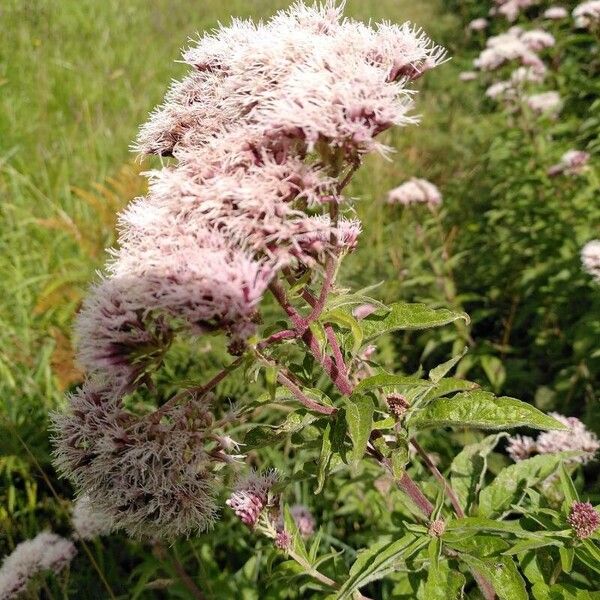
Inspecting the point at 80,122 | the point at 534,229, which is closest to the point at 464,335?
the point at 534,229

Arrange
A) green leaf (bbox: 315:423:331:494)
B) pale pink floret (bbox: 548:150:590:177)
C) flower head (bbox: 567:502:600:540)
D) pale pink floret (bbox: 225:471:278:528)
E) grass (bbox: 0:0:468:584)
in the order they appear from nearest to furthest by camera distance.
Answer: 1. green leaf (bbox: 315:423:331:494)
2. flower head (bbox: 567:502:600:540)
3. pale pink floret (bbox: 225:471:278:528)
4. grass (bbox: 0:0:468:584)
5. pale pink floret (bbox: 548:150:590:177)

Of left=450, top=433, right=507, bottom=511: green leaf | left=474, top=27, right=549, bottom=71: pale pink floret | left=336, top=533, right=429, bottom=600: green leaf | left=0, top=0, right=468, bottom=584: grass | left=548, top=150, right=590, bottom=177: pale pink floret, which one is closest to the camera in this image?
left=336, top=533, right=429, bottom=600: green leaf

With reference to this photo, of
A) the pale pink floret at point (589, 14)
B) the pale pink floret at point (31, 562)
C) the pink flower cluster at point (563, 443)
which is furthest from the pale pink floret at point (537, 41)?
the pale pink floret at point (31, 562)

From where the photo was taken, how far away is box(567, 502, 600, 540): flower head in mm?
1805

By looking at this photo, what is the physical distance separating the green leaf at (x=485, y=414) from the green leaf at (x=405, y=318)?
8.3 inches

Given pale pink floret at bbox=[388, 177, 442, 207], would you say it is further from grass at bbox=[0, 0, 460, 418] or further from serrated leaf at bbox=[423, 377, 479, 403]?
serrated leaf at bbox=[423, 377, 479, 403]

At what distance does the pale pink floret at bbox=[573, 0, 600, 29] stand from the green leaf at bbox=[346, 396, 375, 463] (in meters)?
3.96

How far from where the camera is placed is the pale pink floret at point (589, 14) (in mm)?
4355

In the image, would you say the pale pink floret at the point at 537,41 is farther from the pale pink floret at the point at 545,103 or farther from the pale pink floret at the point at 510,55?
the pale pink floret at the point at 545,103

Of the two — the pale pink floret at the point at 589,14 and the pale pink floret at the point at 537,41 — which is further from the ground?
the pale pink floret at the point at 537,41

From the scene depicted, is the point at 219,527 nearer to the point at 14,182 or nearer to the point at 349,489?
the point at 349,489

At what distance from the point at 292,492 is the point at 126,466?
1.87m

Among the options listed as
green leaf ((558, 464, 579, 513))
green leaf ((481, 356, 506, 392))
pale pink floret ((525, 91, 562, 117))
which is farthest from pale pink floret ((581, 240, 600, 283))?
pale pink floret ((525, 91, 562, 117))

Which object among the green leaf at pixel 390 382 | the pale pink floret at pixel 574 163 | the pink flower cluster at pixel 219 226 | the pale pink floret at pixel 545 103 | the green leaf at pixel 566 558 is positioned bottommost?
the green leaf at pixel 566 558
